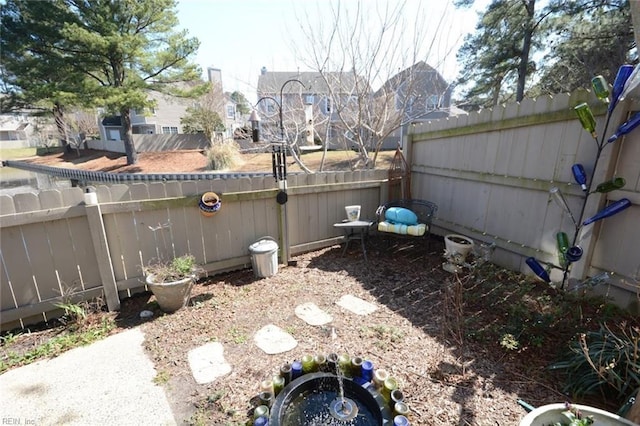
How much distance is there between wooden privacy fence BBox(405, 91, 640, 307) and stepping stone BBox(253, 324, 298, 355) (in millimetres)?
2396

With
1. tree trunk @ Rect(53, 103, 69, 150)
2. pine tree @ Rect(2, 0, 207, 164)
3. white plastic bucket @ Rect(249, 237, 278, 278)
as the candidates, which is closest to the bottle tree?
white plastic bucket @ Rect(249, 237, 278, 278)

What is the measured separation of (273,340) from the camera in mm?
2359

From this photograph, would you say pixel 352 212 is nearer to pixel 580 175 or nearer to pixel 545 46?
pixel 580 175

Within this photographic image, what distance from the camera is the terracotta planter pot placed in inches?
105

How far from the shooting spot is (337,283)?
338 cm

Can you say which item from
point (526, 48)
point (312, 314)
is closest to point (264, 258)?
point (312, 314)

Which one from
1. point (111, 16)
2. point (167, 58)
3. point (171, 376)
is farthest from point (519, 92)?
point (111, 16)

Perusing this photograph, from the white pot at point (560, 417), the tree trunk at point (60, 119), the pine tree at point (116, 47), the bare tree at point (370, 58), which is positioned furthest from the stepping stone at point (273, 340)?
the tree trunk at point (60, 119)

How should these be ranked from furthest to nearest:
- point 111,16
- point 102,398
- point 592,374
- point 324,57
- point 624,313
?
1. point 111,16
2. point 324,57
3. point 624,313
4. point 102,398
5. point 592,374

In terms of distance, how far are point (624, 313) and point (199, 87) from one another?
50.1 feet

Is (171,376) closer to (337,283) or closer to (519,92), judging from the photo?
(337,283)

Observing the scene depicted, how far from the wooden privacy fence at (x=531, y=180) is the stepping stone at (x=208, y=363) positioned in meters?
2.83

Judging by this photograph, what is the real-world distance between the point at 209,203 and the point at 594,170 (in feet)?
12.1

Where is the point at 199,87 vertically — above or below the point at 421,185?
above
